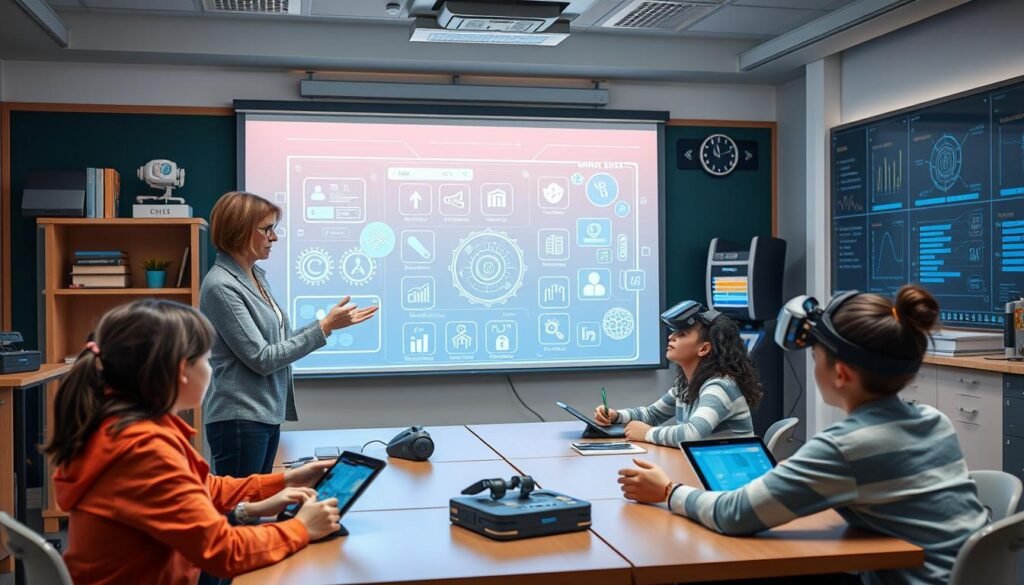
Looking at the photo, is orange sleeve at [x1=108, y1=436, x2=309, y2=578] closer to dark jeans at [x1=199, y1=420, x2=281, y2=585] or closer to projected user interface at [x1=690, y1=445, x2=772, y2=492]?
projected user interface at [x1=690, y1=445, x2=772, y2=492]

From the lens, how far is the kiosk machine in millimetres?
5645

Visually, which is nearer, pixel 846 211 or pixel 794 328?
pixel 794 328

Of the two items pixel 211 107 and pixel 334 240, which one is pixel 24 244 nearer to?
pixel 211 107

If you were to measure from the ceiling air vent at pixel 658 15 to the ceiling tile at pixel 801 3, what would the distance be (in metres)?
0.17

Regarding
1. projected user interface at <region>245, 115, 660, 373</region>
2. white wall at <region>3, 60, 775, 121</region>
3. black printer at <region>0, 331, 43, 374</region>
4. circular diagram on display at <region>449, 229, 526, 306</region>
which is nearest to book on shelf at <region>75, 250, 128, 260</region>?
projected user interface at <region>245, 115, 660, 373</region>

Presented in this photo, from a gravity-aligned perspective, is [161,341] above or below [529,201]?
below

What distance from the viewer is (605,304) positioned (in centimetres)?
602

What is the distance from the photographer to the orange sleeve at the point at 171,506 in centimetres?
168

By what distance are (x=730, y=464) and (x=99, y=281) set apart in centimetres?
395

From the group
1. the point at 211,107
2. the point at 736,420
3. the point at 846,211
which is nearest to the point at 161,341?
the point at 736,420

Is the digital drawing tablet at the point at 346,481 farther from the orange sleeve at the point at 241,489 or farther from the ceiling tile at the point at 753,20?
the ceiling tile at the point at 753,20

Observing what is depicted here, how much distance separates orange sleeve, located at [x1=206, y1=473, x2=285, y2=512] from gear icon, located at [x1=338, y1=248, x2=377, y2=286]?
11.2 feet

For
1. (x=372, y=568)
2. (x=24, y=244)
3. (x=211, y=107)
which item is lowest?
(x=372, y=568)

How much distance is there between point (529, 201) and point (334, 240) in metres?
1.22
